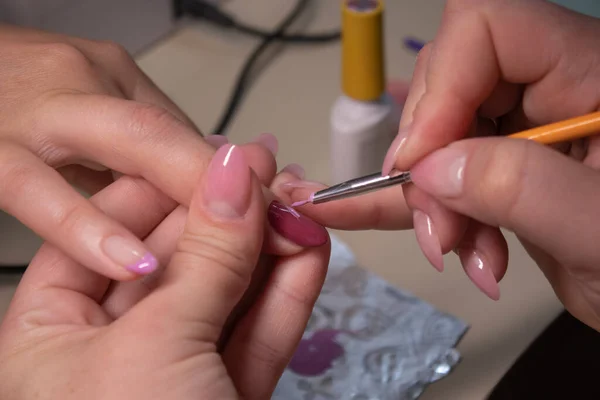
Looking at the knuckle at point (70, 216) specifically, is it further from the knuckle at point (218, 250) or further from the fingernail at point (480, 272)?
the fingernail at point (480, 272)

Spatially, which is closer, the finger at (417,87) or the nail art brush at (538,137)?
the nail art brush at (538,137)

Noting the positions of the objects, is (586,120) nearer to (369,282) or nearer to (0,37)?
(369,282)

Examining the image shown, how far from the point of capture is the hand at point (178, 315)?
33 cm

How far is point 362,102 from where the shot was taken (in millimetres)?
630

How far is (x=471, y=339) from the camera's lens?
553 millimetres

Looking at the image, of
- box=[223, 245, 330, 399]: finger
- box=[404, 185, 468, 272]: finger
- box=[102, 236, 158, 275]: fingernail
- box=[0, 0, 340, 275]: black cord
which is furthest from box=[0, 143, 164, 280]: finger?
box=[0, 0, 340, 275]: black cord

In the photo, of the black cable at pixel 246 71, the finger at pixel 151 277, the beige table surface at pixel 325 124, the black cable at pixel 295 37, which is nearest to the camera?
the finger at pixel 151 277

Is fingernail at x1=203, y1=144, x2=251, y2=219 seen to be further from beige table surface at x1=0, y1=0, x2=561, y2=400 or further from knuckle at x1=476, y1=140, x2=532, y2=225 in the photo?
beige table surface at x1=0, y1=0, x2=561, y2=400

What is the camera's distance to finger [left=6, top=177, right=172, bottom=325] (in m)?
0.41

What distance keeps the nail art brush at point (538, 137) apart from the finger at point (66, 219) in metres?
0.13

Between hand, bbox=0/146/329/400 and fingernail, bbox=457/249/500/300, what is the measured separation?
12cm

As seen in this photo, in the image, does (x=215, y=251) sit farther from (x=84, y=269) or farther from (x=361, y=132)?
(x=361, y=132)

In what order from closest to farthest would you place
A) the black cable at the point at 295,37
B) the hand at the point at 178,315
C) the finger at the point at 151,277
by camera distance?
the hand at the point at 178,315
the finger at the point at 151,277
the black cable at the point at 295,37

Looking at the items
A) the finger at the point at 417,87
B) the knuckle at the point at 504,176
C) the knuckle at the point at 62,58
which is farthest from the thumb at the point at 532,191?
the knuckle at the point at 62,58
